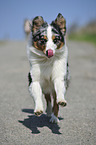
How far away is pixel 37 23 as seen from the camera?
5141mm

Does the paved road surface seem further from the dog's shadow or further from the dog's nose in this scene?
the dog's nose

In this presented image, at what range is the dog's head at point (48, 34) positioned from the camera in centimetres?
488

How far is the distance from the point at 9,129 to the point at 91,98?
3.81 metres

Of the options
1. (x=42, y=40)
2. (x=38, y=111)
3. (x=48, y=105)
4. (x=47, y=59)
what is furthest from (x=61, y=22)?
(x=48, y=105)

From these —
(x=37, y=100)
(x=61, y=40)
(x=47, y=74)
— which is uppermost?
(x=61, y=40)

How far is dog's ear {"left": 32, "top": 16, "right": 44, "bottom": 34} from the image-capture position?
5.11 meters

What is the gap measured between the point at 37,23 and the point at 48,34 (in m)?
0.38

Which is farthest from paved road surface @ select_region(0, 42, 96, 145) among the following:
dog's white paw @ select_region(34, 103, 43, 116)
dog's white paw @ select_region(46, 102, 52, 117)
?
dog's white paw @ select_region(34, 103, 43, 116)

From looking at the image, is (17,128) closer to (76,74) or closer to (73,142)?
(73,142)

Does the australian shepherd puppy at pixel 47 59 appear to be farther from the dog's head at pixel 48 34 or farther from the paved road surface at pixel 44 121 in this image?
the paved road surface at pixel 44 121

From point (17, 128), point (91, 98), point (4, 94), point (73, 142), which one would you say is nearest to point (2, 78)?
point (4, 94)

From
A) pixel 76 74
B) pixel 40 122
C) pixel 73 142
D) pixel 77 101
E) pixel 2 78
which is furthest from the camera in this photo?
pixel 76 74

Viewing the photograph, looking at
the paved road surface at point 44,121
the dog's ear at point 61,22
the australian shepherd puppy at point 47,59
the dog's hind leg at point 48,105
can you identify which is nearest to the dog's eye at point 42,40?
the australian shepherd puppy at point 47,59

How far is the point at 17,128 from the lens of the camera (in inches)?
207
